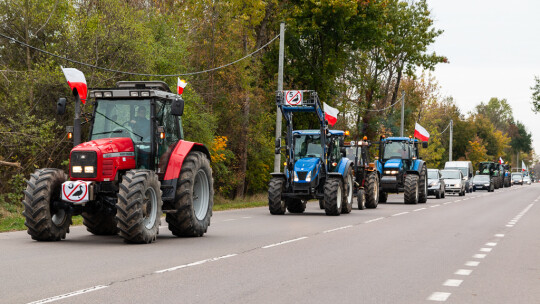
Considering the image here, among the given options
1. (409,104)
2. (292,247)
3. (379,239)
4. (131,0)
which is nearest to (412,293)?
(292,247)

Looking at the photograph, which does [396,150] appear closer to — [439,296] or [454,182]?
[454,182]

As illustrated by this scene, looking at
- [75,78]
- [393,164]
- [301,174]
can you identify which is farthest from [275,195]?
[393,164]

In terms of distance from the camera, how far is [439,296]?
28.5ft

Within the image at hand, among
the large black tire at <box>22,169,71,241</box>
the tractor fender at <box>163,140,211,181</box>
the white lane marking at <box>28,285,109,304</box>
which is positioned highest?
the tractor fender at <box>163,140,211,181</box>

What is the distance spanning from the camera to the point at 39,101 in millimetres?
24078

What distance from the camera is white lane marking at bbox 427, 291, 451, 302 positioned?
846 centimetres

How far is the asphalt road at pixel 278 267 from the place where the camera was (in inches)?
337

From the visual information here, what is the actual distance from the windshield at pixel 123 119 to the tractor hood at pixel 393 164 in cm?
2289

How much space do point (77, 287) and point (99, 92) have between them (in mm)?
6709

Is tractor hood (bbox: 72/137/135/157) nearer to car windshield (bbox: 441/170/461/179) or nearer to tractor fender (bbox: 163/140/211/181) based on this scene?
tractor fender (bbox: 163/140/211/181)

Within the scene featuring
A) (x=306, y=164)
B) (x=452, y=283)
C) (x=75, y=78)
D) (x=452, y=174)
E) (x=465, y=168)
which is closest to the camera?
(x=452, y=283)

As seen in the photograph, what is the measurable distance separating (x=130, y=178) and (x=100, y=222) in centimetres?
266

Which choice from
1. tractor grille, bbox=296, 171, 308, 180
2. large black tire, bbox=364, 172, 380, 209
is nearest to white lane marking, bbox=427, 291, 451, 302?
tractor grille, bbox=296, 171, 308, 180

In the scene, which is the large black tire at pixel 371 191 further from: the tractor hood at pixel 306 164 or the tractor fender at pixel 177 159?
the tractor fender at pixel 177 159
